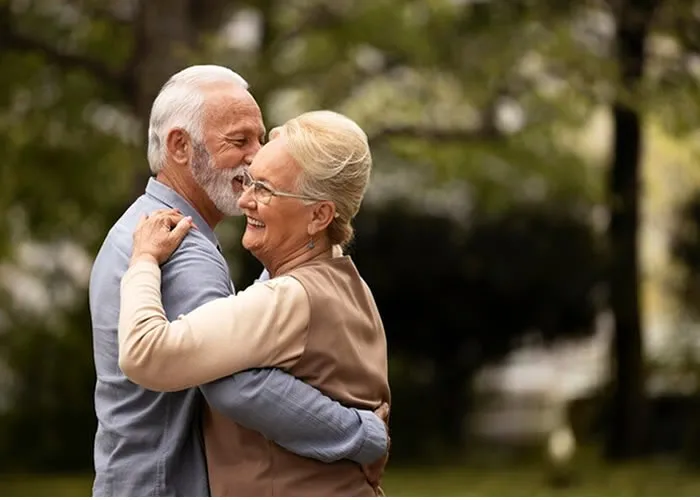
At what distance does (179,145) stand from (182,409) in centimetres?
68

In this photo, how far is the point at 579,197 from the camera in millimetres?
18500

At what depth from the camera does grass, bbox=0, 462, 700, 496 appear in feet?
48.4

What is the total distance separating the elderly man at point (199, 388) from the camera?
128 inches

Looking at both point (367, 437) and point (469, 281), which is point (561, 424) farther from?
point (367, 437)

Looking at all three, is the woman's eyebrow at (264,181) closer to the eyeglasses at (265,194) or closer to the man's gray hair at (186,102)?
the eyeglasses at (265,194)

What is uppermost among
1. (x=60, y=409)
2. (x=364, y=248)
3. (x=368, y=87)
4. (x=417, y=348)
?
(x=368, y=87)

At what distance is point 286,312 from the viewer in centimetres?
325

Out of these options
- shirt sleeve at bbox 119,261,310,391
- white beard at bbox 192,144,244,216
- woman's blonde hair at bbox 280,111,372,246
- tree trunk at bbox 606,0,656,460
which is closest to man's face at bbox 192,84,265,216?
white beard at bbox 192,144,244,216

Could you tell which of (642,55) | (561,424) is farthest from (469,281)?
(642,55)

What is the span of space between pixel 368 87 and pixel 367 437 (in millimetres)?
14567

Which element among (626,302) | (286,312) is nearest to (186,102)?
(286,312)

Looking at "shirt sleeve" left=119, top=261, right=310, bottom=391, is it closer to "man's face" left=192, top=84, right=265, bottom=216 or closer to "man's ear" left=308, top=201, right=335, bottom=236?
"man's ear" left=308, top=201, right=335, bottom=236

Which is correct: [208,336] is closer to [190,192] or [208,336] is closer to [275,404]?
[275,404]

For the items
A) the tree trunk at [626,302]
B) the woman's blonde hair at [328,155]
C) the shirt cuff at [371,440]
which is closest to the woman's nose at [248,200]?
the woman's blonde hair at [328,155]
